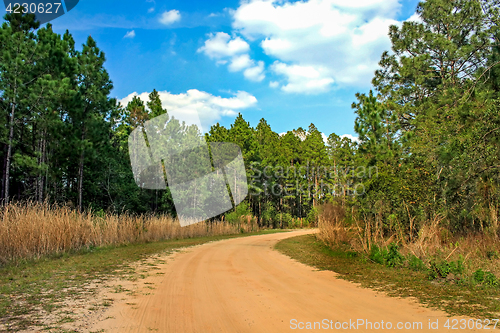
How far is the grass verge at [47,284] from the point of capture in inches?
155

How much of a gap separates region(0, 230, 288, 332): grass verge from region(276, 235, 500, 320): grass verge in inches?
197

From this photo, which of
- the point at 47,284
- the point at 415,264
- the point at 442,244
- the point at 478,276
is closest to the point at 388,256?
the point at 415,264

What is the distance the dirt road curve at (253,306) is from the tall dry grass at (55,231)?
527 cm

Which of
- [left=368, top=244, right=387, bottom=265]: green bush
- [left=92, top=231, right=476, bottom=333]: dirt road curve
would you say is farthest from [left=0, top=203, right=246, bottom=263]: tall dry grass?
[left=368, top=244, right=387, bottom=265]: green bush

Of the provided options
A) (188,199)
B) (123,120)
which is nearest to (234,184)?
(188,199)

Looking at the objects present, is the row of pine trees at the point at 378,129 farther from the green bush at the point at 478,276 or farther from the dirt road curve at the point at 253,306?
the dirt road curve at the point at 253,306

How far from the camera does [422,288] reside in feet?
18.8

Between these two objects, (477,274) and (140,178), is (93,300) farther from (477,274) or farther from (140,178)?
(140,178)

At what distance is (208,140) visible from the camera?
128 ft

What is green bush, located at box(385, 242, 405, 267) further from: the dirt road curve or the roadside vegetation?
the roadside vegetation

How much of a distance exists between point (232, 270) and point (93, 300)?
357 cm

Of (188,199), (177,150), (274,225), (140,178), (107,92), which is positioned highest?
(107,92)

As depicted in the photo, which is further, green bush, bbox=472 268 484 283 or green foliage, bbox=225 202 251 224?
green foliage, bbox=225 202 251 224

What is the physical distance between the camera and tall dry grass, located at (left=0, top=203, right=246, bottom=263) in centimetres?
908
